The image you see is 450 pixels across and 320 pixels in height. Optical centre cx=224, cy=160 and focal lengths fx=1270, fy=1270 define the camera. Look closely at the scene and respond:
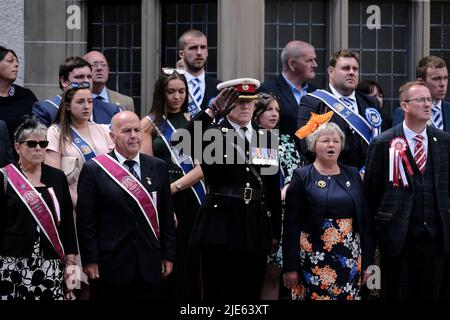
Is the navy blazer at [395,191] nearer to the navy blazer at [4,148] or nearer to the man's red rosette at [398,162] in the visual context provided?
the man's red rosette at [398,162]

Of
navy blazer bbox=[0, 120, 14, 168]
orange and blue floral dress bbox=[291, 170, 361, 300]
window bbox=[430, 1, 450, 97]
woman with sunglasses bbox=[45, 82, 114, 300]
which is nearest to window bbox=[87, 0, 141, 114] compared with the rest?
woman with sunglasses bbox=[45, 82, 114, 300]

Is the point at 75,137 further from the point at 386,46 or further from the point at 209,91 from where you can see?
the point at 386,46

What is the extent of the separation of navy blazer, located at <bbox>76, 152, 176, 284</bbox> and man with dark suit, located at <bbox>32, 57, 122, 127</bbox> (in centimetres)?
102

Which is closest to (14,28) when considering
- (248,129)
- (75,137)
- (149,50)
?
(149,50)

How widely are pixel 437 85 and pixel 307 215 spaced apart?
2.23 m

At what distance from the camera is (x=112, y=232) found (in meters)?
9.12

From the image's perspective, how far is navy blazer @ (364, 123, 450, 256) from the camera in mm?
9734

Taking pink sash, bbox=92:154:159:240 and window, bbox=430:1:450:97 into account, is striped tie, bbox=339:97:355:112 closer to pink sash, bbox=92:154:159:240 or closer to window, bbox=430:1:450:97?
pink sash, bbox=92:154:159:240

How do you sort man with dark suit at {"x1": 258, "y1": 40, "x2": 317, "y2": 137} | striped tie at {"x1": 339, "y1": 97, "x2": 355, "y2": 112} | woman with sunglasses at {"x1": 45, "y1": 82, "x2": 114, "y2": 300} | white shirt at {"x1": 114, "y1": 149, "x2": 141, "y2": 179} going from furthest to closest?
man with dark suit at {"x1": 258, "y1": 40, "x2": 317, "y2": 137}, striped tie at {"x1": 339, "y1": 97, "x2": 355, "y2": 112}, woman with sunglasses at {"x1": 45, "y1": 82, "x2": 114, "y2": 300}, white shirt at {"x1": 114, "y1": 149, "x2": 141, "y2": 179}

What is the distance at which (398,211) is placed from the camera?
32.0ft
